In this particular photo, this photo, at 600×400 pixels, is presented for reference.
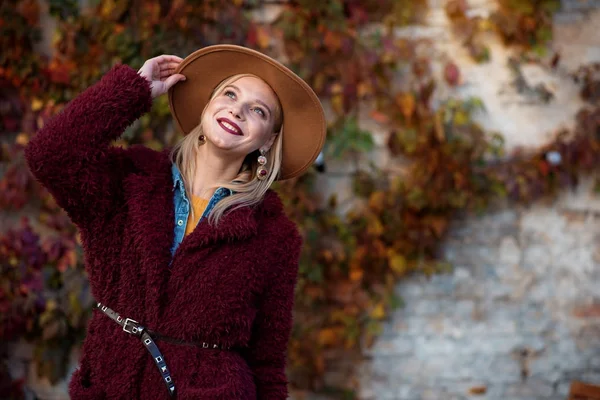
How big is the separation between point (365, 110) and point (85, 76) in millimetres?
1467

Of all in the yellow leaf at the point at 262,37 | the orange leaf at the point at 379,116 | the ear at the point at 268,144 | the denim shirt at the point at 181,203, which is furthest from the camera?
the orange leaf at the point at 379,116

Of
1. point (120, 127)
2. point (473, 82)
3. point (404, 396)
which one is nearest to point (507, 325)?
point (404, 396)

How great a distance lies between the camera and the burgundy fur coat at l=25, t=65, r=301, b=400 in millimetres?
1541

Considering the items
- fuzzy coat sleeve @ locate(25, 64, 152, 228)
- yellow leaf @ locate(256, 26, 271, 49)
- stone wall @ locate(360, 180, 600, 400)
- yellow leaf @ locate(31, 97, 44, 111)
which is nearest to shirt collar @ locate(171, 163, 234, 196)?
fuzzy coat sleeve @ locate(25, 64, 152, 228)

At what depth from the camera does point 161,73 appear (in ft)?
5.78

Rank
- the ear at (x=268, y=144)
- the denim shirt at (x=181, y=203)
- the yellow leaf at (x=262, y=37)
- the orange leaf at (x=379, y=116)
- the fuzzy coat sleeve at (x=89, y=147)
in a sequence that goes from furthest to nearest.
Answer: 1. the orange leaf at (x=379, y=116)
2. the yellow leaf at (x=262, y=37)
3. the ear at (x=268, y=144)
4. the denim shirt at (x=181, y=203)
5. the fuzzy coat sleeve at (x=89, y=147)

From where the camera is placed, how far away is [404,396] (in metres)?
3.77

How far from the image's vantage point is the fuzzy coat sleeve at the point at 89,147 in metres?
1.52

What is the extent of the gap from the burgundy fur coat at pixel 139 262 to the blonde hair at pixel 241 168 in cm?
4

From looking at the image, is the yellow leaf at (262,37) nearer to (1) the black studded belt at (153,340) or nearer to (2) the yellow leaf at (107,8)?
(2) the yellow leaf at (107,8)

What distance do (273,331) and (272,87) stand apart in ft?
1.98

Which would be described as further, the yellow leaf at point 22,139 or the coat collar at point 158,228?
the yellow leaf at point 22,139

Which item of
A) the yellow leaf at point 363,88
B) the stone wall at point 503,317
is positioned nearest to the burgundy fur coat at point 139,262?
Result: the yellow leaf at point 363,88

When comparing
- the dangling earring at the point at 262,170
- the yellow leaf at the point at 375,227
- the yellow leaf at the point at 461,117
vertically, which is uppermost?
the yellow leaf at the point at 461,117
